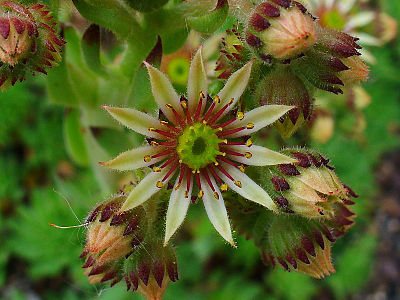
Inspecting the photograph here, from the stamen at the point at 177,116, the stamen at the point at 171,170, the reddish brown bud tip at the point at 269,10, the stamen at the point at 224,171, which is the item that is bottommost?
the stamen at the point at 171,170

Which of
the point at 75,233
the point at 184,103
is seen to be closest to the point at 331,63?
the point at 184,103

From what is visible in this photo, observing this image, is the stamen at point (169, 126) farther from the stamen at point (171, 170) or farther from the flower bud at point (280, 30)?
the flower bud at point (280, 30)

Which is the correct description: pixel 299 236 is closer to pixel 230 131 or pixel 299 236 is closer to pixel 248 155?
pixel 248 155

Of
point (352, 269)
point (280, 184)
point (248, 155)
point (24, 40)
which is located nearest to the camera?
point (24, 40)

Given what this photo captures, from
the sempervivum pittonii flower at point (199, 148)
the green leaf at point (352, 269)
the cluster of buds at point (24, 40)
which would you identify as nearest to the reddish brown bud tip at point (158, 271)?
the sempervivum pittonii flower at point (199, 148)

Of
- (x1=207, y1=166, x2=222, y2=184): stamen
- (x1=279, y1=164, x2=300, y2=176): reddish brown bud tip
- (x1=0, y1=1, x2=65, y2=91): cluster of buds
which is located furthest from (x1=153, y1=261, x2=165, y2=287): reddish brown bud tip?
(x1=0, y1=1, x2=65, y2=91): cluster of buds

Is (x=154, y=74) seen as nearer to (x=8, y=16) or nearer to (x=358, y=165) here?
(x=8, y=16)

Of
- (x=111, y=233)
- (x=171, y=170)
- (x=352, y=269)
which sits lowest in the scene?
(x=352, y=269)
